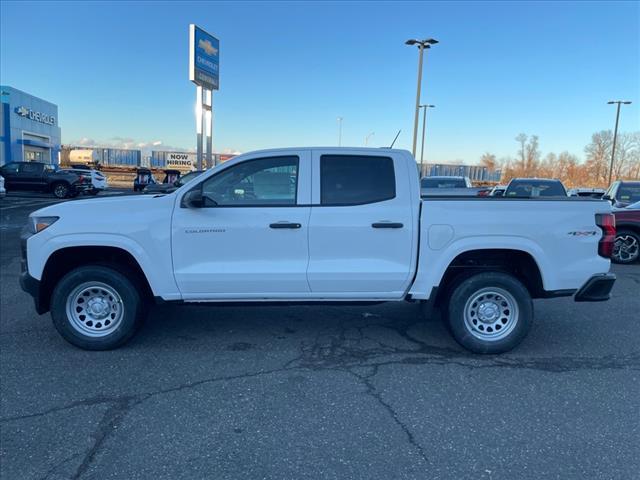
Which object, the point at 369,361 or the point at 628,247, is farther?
the point at 628,247

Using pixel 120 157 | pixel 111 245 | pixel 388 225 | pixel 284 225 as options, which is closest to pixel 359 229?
pixel 388 225

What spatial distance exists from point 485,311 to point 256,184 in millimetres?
2455

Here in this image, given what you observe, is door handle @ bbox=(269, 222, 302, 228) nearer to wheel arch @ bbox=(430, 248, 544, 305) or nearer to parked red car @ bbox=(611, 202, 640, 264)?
wheel arch @ bbox=(430, 248, 544, 305)

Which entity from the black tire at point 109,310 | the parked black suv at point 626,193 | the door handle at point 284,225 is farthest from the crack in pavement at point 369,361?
the parked black suv at point 626,193

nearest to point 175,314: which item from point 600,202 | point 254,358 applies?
point 254,358

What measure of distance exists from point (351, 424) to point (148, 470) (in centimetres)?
129

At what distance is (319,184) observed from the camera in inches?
174

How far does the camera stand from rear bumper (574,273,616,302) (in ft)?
14.4

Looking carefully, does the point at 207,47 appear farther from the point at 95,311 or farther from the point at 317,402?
the point at 317,402

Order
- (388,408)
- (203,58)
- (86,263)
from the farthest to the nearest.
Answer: (203,58), (86,263), (388,408)

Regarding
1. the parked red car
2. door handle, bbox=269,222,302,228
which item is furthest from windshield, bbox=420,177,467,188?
door handle, bbox=269,222,302,228

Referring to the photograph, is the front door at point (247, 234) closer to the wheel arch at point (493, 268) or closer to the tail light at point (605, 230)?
the wheel arch at point (493, 268)

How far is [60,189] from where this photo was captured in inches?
976

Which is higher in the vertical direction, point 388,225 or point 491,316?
point 388,225
